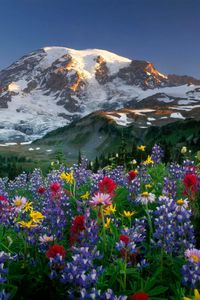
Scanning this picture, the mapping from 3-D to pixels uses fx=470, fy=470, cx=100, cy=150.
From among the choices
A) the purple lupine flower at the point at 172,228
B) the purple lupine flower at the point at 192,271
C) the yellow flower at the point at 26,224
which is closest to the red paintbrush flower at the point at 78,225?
the yellow flower at the point at 26,224

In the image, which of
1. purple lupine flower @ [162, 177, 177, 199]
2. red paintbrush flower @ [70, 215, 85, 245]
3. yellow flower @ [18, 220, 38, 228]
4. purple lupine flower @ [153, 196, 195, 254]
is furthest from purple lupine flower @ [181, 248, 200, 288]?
purple lupine flower @ [162, 177, 177, 199]

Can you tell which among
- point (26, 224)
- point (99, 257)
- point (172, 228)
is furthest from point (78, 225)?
point (172, 228)

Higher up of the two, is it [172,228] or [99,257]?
[172,228]

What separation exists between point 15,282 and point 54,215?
149 centimetres

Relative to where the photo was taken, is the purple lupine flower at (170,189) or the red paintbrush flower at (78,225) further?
the purple lupine flower at (170,189)

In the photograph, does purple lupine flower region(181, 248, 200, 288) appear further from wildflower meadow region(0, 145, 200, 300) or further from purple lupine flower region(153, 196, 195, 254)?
purple lupine flower region(153, 196, 195, 254)

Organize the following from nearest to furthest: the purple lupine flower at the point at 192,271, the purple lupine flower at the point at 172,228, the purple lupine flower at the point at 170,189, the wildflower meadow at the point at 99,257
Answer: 1. the purple lupine flower at the point at 192,271
2. the wildflower meadow at the point at 99,257
3. the purple lupine flower at the point at 172,228
4. the purple lupine flower at the point at 170,189

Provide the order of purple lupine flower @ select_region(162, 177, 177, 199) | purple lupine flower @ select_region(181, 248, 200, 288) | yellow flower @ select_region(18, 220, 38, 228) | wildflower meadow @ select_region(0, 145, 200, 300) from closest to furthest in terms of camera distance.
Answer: purple lupine flower @ select_region(181, 248, 200, 288)
wildflower meadow @ select_region(0, 145, 200, 300)
yellow flower @ select_region(18, 220, 38, 228)
purple lupine flower @ select_region(162, 177, 177, 199)

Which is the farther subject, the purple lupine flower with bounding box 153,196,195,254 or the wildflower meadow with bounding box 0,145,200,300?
the purple lupine flower with bounding box 153,196,195,254

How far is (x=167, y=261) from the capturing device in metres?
6.88

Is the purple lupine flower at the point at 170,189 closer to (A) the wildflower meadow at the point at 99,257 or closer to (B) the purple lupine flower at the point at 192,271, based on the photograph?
(A) the wildflower meadow at the point at 99,257

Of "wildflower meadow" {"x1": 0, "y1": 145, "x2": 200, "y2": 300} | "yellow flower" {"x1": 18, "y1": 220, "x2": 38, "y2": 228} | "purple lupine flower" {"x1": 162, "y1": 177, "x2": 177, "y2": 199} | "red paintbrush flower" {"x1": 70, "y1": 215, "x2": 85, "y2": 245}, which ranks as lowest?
"wildflower meadow" {"x1": 0, "y1": 145, "x2": 200, "y2": 300}

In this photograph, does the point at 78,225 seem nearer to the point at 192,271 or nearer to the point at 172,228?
the point at 172,228

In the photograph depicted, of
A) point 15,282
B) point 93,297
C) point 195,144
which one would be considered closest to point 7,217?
point 15,282
